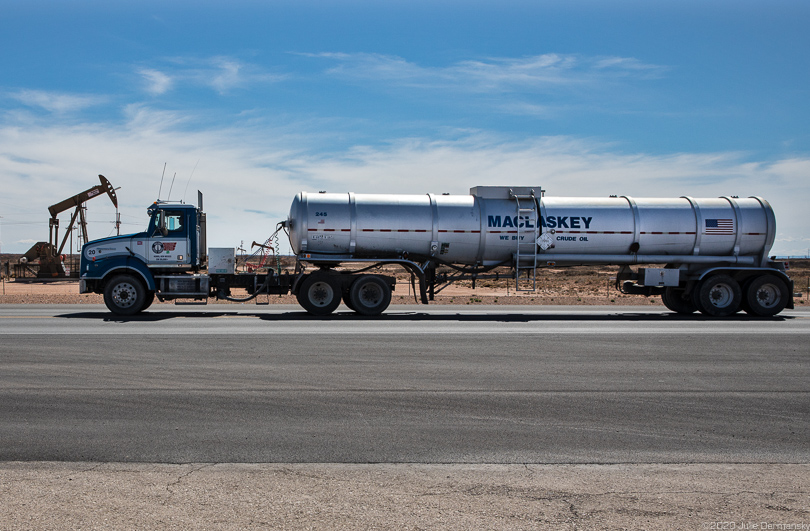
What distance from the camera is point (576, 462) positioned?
5.46 m

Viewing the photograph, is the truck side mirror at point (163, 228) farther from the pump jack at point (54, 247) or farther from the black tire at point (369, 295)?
the pump jack at point (54, 247)

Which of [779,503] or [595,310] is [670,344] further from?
[595,310]

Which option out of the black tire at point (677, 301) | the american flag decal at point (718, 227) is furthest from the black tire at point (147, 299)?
the american flag decal at point (718, 227)

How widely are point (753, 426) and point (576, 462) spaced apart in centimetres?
237

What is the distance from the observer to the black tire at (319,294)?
1795 centimetres

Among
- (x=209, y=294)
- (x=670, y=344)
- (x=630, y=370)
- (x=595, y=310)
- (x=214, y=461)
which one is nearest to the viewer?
(x=214, y=461)

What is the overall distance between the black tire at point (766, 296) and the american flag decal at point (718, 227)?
5.38 feet

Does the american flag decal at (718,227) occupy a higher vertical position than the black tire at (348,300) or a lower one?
higher

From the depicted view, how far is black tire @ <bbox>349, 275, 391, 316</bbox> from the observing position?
17.9 meters

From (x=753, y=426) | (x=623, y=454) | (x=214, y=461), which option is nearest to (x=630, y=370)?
(x=753, y=426)

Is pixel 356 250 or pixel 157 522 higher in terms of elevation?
pixel 356 250

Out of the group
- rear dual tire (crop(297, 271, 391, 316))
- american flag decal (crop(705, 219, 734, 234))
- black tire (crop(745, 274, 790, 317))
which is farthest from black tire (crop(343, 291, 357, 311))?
black tire (crop(745, 274, 790, 317))

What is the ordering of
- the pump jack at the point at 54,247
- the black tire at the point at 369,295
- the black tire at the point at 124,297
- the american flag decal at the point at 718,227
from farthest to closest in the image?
the pump jack at the point at 54,247, the american flag decal at the point at 718,227, the black tire at the point at 369,295, the black tire at the point at 124,297

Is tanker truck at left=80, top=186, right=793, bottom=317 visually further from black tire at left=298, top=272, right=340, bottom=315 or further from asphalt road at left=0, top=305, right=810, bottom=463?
asphalt road at left=0, top=305, right=810, bottom=463
